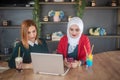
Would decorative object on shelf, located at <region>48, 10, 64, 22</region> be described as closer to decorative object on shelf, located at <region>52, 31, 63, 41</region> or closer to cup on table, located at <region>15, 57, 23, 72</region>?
decorative object on shelf, located at <region>52, 31, 63, 41</region>

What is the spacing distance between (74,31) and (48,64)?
33.3 inches

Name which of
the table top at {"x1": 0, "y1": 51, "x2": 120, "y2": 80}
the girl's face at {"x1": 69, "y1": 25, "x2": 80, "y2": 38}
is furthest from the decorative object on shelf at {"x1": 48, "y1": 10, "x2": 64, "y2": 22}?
the table top at {"x1": 0, "y1": 51, "x2": 120, "y2": 80}

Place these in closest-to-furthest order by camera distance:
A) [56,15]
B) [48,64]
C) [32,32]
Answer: [48,64] < [32,32] < [56,15]

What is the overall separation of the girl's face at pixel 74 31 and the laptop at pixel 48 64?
741 millimetres

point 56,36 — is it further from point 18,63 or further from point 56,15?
point 18,63

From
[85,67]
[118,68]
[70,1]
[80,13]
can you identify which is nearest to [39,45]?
[85,67]

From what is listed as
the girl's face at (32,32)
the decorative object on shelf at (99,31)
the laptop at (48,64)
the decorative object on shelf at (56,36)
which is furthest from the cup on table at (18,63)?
the decorative object on shelf at (99,31)

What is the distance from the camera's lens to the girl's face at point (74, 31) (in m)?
2.77

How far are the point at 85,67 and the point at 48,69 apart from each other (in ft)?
1.54

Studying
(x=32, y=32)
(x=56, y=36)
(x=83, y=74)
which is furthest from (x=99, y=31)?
(x=83, y=74)

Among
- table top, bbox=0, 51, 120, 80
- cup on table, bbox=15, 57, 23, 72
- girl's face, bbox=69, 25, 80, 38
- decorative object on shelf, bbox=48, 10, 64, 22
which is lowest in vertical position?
table top, bbox=0, 51, 120, 80

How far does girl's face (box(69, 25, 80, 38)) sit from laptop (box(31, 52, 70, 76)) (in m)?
0.74

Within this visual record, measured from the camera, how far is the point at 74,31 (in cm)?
278

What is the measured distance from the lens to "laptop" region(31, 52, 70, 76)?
6.57 feet
